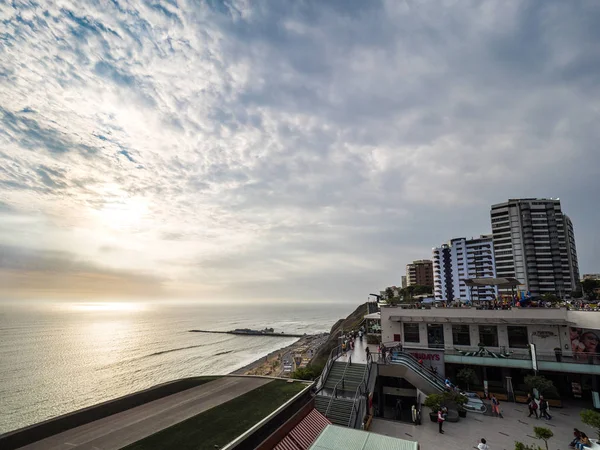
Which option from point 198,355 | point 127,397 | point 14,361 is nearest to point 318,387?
point 127,397

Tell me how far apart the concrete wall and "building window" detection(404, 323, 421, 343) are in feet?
72.9

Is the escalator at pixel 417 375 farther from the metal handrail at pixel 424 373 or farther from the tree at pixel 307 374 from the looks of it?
the tree at pixel 307 374

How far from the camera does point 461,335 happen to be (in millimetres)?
30234

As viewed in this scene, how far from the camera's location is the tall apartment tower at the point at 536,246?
116750 mm

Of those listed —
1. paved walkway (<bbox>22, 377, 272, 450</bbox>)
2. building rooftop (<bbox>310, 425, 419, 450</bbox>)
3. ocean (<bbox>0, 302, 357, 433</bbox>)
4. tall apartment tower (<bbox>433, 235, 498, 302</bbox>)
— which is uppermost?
tall apartment tower (<bbox>433, 235, 498, 302</bbox>)

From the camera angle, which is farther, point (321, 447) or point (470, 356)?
point (470, 356)

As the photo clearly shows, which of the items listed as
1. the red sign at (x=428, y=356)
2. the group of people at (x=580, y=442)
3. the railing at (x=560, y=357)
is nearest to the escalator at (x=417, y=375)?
the red sign at (x=428, y=356)

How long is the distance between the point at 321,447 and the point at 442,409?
14.1 meters

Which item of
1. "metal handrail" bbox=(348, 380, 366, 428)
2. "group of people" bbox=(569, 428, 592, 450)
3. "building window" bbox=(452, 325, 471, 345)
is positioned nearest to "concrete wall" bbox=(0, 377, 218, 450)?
"metal handrail" bbox=(348, 380, 366, 428)

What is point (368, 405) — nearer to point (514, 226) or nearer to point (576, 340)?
point (576, 340)

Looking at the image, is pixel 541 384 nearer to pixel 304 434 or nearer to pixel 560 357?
pixel 560 357

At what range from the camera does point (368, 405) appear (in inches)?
837

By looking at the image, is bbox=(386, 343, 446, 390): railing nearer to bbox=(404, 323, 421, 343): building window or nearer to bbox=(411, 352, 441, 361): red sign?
bbox=(411, 352, 441, 361): red sign

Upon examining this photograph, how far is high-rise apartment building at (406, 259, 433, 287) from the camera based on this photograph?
159 metres
